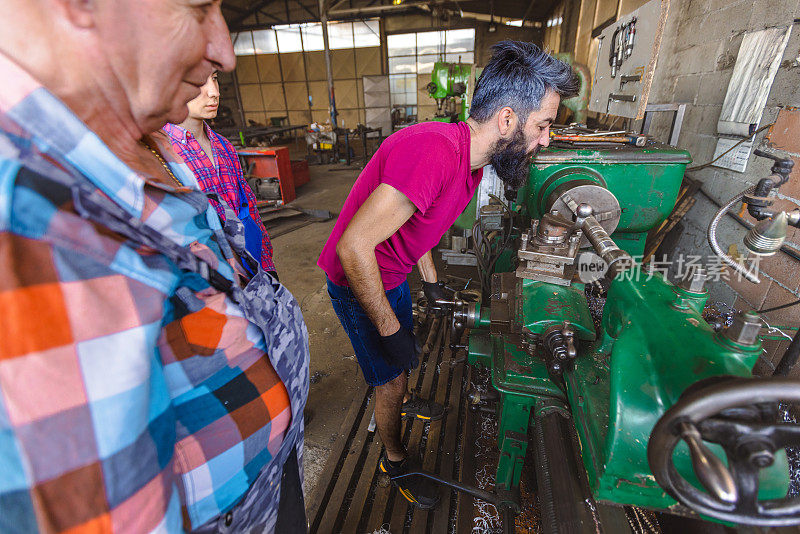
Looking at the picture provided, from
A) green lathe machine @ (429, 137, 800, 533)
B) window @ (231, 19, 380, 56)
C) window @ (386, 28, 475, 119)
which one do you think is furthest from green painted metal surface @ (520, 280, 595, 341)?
window @ (231, 19, 380, 56)

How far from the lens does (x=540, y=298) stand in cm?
113

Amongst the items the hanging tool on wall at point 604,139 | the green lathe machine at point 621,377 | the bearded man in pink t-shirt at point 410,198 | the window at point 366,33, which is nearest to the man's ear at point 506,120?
the bearded man in pink t-shirt at point 410,198

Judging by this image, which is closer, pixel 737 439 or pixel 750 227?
pixel 737 439

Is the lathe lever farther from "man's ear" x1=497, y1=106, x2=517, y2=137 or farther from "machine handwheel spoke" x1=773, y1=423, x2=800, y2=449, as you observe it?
"man's ear" x1=497, y1=106, x2=517, y2=137

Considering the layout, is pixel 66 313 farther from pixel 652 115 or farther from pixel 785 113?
pixel 652 115

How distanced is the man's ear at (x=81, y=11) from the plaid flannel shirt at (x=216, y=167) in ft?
3.09

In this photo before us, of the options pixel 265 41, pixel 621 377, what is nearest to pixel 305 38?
pixel 265 41

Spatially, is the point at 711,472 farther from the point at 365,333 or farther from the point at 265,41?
the point at 265,41

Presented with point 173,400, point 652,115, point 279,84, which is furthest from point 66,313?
point 279,84

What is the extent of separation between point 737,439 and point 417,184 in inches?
32.2

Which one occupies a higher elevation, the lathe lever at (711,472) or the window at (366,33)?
the window at (366,33)

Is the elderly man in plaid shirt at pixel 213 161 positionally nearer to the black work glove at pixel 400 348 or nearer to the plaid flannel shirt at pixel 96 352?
the black work glove at pixel 400 348

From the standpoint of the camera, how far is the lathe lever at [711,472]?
1.52 ft

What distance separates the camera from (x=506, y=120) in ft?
4.07
